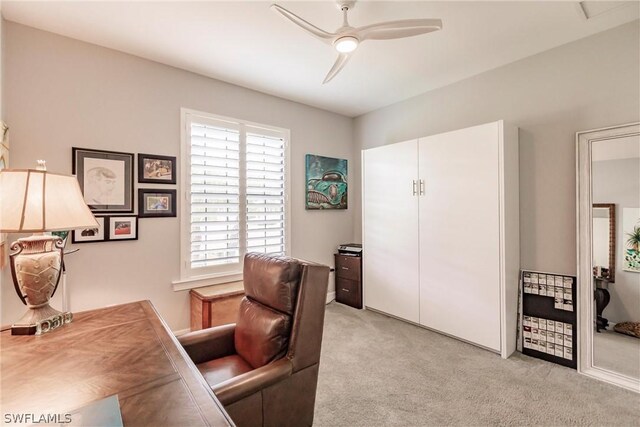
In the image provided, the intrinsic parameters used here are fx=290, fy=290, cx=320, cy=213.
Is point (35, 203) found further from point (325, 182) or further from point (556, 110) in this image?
point (556, 110)

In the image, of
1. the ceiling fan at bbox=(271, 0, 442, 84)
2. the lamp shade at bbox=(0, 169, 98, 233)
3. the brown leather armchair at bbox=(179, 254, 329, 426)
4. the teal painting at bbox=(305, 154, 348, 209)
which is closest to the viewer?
the lamp shade at bbox=(0, 169, 98, 233)

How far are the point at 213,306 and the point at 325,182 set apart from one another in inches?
89.4

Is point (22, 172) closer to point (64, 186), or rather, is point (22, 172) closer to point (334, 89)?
point (64, 186)

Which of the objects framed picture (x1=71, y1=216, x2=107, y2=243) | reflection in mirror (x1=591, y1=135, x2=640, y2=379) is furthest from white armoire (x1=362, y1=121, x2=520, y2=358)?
framed picture (x1=71, y1=216, x2=107, y2=243)

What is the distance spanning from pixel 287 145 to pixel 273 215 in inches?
37.2

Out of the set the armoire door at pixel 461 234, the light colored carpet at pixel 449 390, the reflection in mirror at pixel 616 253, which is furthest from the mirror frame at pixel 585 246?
the armoire door at pixel 461 234

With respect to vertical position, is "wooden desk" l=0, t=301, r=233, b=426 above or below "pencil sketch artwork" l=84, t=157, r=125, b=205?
below

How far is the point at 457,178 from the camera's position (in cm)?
290

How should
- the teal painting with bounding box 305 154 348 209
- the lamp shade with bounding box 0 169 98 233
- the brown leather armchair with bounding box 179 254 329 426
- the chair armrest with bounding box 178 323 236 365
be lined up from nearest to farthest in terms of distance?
the lamp shade with bounding box 0 169 98 233
the brown leather armchair with bounding box 179 254 329 426
the chair armrest with bounding box 178 323 236 365
the teal painting with bounding box 305 154 348 209

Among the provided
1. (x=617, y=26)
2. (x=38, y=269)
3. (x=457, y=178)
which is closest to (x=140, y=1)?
(x=38, y=269)

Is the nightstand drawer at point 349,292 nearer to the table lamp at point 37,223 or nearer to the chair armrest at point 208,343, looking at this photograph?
the chair armrest at point 208,343

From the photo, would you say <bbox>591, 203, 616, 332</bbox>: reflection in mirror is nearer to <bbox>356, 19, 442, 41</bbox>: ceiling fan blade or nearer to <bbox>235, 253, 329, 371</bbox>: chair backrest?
<bbox>356, 19, 442, 41</bbox>: ceiling fan blade

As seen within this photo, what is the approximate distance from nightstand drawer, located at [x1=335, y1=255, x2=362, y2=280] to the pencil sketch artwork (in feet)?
8.99

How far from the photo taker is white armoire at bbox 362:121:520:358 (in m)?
2.62
